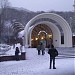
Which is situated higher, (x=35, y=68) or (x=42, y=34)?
(x=42, y=34)

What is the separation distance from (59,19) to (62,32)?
4796mm

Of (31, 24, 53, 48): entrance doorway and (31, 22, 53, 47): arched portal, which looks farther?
(31, 22, 53, 47): arched portal

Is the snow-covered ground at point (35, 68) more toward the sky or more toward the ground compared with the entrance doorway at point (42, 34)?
more toward the ground

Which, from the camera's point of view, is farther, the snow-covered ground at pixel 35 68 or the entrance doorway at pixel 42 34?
the entrance doorway at pixel 42 34

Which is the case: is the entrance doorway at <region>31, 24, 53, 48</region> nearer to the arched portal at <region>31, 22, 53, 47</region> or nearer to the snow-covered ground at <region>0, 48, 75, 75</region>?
the arched portal at <region>31, 22, 53, 47</region>

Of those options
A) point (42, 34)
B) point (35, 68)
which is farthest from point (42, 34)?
point (35, 68)

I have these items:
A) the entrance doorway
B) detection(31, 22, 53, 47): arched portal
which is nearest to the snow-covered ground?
the entrance doorway

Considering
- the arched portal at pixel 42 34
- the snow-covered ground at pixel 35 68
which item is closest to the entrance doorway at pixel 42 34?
the arched portal at pixel 42 34

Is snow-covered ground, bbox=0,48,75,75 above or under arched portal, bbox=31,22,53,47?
under

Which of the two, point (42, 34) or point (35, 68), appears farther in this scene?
point (42, 34)

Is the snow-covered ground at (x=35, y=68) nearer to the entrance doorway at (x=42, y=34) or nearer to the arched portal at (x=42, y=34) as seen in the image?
the entrance doorway at (x=42, y=34)

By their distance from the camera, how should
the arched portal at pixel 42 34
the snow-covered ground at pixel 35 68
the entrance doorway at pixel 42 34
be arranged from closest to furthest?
the snow-covered ground at pixel 35 68
the entrance doorway at pixel 42 34
the arched portal at pixel 42 34

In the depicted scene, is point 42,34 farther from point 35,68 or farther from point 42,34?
point 35,68

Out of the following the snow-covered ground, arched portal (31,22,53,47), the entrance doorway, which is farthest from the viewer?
arched portal (31,22,53,47)
